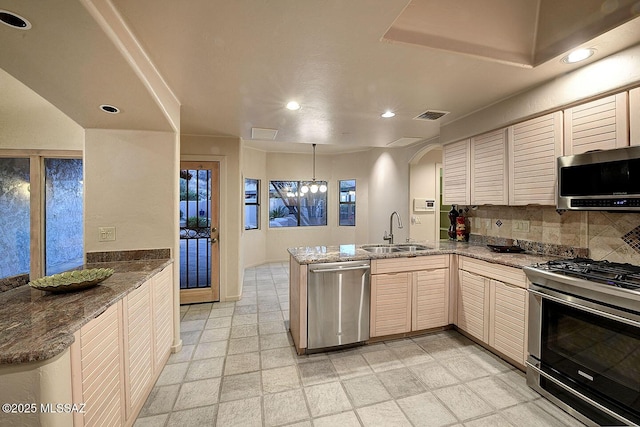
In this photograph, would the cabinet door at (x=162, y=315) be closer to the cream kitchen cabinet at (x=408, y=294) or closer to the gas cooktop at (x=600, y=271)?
the cream kitchen cabinet at (x=408, y=294)

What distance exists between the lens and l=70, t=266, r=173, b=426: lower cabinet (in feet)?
3.74

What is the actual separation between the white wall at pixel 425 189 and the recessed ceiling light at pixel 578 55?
2.68 meters

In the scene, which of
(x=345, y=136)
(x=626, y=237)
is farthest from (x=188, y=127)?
(x=626, y=237)

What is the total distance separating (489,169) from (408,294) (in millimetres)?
1605

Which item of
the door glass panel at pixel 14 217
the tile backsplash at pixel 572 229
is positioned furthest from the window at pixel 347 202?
the door glass panel at pixel 14 217

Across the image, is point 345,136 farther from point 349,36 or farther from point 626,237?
point 626,237

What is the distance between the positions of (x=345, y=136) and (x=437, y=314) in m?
2.65

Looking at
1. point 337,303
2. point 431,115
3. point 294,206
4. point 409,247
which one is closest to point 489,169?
point 431,115

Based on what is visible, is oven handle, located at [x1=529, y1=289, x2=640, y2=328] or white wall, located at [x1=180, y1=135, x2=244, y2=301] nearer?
oven handle, located at [x1=529, y1=289, x2=640, y2=328]

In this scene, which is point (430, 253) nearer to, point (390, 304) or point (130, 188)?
point (390, 304)

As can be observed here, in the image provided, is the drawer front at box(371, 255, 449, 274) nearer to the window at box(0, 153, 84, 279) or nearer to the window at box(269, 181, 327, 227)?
the window at box(0, 153, 84, 279)

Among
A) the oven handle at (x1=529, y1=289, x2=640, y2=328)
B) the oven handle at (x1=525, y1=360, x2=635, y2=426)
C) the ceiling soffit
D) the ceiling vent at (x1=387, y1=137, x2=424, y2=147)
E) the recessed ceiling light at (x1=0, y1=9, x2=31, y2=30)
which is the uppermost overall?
the ceiling soffit

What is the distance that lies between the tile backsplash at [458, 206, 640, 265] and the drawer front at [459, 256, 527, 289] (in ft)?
2.06

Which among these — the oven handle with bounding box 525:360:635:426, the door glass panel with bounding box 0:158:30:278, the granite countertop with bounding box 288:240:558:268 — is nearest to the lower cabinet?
the granite countertop with bounding box 288:240:558:268
